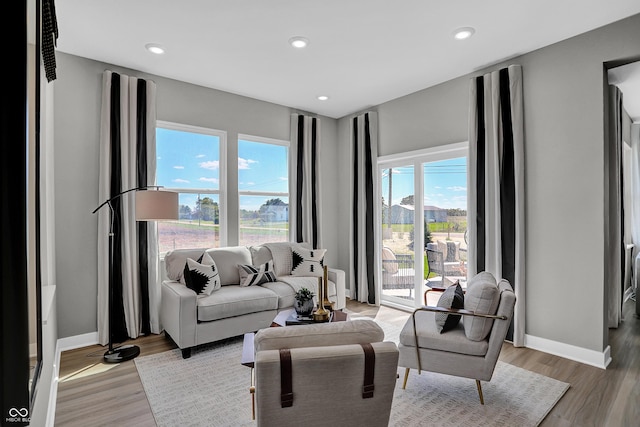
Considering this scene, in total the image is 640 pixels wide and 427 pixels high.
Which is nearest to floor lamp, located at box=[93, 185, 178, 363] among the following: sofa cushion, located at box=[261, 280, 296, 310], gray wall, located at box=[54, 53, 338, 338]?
gray wall, located at box=[54, 53, 338, 338]

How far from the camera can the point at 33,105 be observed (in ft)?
3.67

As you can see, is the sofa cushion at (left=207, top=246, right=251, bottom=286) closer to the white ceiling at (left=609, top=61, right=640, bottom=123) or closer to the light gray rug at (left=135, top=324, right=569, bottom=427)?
the light gray rug at (left=135, top=324, right=569, bottom=427)

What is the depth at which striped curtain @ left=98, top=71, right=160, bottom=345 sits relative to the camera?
3527mm

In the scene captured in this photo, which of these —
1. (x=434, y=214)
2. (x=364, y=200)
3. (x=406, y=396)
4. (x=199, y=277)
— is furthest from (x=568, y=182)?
(x=199, y=277)

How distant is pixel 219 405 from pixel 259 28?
9.86ft

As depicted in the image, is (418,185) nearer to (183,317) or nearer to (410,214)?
(410,214)

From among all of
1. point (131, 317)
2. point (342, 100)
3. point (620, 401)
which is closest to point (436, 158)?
point (342, 100)

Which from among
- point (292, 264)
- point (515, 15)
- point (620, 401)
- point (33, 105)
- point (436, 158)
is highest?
point (515, 15)

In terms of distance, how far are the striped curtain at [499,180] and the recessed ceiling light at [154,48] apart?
325 centimetres

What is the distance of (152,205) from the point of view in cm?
309

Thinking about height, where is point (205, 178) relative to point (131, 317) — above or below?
above

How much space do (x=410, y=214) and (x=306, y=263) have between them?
1.58 meters

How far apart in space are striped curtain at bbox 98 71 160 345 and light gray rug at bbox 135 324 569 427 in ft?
2.43

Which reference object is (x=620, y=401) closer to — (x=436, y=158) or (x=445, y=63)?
(x=436, y=158)
